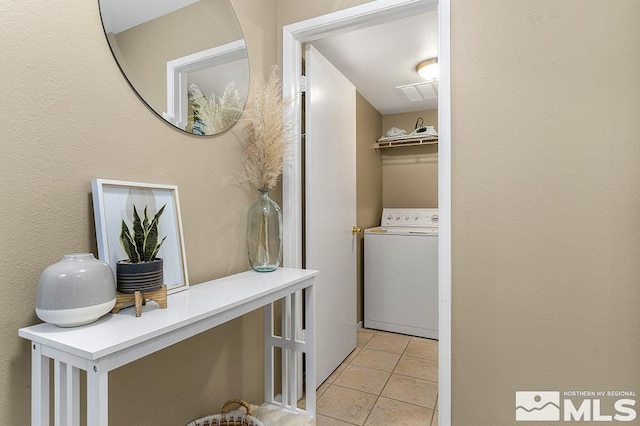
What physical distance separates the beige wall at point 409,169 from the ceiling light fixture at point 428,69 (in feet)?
3.06

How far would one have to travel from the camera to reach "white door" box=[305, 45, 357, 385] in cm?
195

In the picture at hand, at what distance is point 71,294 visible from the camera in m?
0.77

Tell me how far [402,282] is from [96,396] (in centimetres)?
259

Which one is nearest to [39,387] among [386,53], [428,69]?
[386,53]

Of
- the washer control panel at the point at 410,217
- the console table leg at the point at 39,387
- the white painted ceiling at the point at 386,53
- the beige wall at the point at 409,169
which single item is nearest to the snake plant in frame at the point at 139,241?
the console table leg at the point at 39,387

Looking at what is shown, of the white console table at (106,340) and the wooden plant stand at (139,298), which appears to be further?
the wooden plant stand at (139,298)

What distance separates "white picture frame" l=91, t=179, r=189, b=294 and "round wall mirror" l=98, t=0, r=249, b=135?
0.29 metres

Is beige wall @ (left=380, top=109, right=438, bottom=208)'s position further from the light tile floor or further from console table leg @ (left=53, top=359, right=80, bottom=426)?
console table leg @ (left=53, top=359, right=80, bottom=426)

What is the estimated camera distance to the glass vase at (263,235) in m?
1.52

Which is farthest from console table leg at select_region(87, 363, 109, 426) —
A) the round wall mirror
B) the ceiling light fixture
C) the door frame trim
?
the ceiling light fixture

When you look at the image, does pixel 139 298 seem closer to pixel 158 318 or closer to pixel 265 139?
pixel 158 318

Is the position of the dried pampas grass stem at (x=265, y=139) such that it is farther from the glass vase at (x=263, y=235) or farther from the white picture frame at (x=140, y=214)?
the white picture frame at (x=140, y=214)

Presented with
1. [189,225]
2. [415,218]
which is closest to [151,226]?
[189,225]

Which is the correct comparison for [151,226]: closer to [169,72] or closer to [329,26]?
[169,72]
